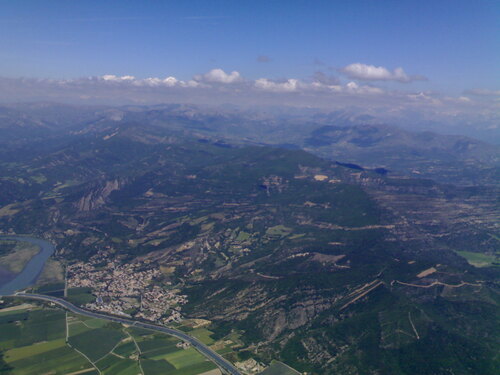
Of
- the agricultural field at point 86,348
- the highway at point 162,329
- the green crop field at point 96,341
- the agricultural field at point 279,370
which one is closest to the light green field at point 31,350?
the agricultural field at point 86,348

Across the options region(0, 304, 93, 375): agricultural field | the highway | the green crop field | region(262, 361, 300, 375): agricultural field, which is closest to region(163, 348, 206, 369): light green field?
the highway

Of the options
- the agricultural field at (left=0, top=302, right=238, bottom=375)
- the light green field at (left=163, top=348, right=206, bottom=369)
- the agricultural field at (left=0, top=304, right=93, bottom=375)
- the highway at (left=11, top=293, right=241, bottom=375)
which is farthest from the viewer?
the light green field at (left=163, top=348, right=206, bottom=369)

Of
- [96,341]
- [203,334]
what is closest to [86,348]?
[96,341]

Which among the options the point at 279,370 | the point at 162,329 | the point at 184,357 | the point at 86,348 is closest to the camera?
the point at 279,370

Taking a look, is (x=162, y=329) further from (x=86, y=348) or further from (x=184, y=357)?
(x=86, y=348)

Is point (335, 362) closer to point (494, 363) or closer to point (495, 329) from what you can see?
point (494, 363)

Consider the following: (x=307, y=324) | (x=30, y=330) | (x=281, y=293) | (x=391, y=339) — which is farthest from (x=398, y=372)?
(x=30, y=330)

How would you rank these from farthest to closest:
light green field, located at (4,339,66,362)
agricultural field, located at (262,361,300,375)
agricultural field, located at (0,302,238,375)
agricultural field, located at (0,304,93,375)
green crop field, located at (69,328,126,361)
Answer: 1. green crop field, located at (69,328,126,361)
2. light green field, located at (4,339,66,362)
3. agricultural field, located at (262,361,300,375)
4. agricultural field, located at (0,302,238,375)
5. agricultural field, located at (0,304,93,375)

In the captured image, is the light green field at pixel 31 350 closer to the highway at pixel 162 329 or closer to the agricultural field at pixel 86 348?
the agricultural field at pixel 86 348

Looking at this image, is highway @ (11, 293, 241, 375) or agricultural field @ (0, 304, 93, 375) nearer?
agricultural field @ (0, 304, 93, 375)

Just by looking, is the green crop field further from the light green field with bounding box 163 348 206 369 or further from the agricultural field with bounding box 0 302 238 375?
the light green field with bounding box 163 348 206 369
